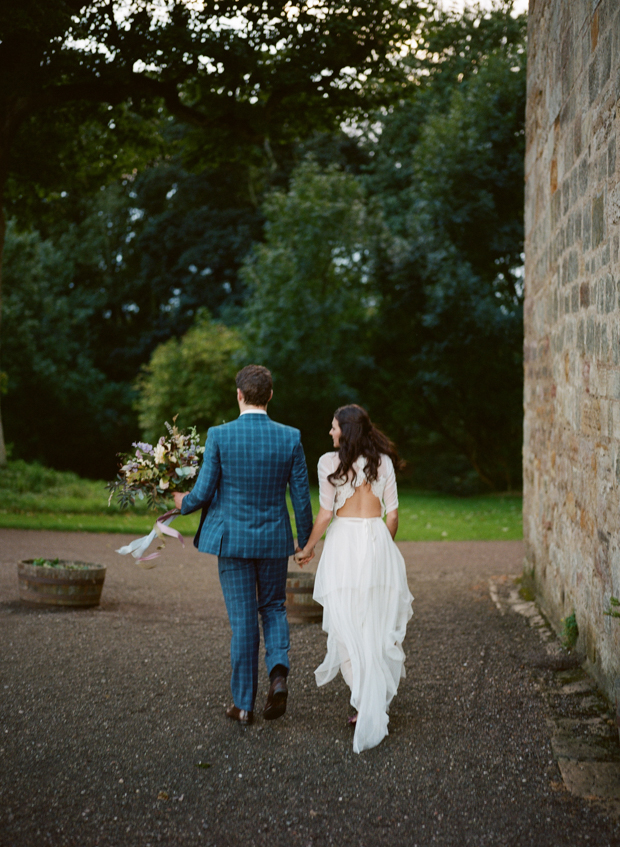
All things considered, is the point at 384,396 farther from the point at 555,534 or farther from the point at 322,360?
the point at 555,534

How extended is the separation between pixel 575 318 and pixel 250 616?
307 centimetres

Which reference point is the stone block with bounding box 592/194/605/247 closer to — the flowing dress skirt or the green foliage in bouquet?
the flowing dress skirt

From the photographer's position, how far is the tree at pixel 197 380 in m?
24.7

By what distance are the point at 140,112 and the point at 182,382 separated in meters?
11.3

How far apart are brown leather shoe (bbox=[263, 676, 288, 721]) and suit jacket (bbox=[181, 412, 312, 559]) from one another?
0.70 metres

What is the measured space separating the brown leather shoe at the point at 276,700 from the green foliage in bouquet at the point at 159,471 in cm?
123

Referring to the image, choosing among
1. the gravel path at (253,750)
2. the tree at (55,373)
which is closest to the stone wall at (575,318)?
the gravel path at (253,750)

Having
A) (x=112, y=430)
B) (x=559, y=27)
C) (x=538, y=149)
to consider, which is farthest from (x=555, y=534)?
(x=112, y=430)

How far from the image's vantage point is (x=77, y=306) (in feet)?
101

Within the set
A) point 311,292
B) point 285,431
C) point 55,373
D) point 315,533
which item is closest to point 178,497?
point 285,431

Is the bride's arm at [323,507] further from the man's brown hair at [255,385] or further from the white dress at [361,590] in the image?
the man's brown hair at [255,385]

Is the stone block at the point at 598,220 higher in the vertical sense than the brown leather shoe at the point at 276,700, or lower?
higher

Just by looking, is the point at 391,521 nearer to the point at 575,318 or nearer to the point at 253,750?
the point at 253,750

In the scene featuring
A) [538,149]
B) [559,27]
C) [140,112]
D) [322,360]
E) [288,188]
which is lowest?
[322,360]
